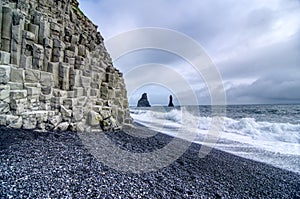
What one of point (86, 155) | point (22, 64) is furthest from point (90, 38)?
point (86, 155)

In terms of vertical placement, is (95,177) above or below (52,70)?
below

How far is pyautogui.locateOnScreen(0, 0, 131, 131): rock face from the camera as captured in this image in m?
5.27

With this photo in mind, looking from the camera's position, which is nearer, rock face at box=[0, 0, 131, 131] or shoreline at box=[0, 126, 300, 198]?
shoreline at box=[0, 126, 300, 198]

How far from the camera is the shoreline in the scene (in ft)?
9.89

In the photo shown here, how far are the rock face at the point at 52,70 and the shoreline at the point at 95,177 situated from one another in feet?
3.22

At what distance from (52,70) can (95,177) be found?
4702 millimetres

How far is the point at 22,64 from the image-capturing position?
557cm

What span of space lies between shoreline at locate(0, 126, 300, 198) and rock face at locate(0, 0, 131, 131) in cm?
98

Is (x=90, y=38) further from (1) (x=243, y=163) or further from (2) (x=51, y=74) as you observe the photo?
(1) (x=243, y=163)

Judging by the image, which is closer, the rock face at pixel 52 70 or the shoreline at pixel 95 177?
the shoreline at pixel 95 177

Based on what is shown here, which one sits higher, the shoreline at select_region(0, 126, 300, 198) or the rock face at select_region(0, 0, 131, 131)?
the rock face at select_region(0, 0, 131, 131)

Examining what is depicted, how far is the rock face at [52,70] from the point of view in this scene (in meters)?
5.27

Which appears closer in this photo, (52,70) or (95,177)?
(95,177)

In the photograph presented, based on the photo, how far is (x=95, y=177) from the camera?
3.56m
